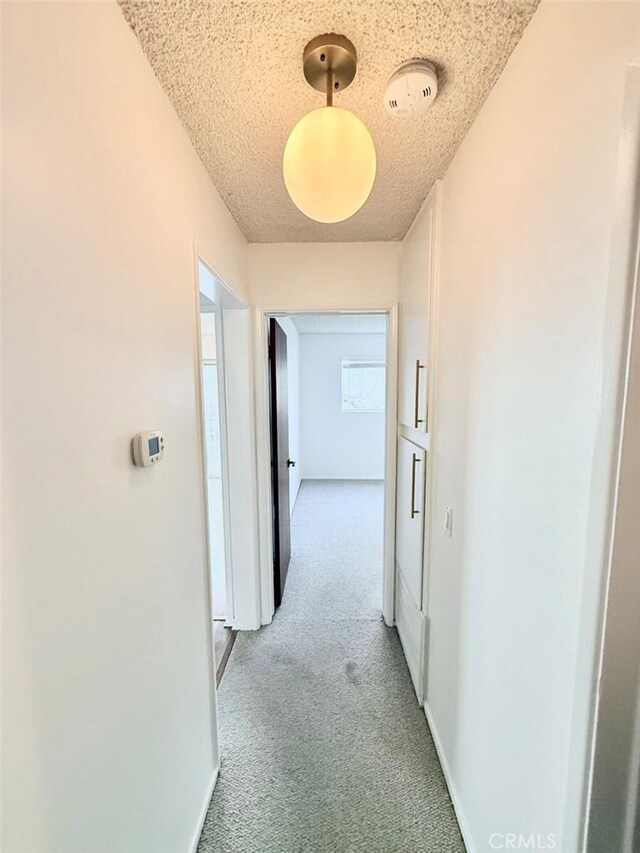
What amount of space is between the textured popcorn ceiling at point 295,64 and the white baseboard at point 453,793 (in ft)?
7.73

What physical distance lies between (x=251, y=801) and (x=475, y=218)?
2.29m

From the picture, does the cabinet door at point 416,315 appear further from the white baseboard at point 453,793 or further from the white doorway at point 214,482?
the white baseboard at point 453,793

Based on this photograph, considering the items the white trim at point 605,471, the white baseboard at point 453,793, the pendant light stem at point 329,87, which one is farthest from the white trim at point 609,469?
the white baseboard at point 453,793

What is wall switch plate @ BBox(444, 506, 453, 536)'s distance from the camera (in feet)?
4.57

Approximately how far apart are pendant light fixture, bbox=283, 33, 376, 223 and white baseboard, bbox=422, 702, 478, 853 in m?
2.04

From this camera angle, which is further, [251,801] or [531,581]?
[251,801]

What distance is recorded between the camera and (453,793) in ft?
4.39

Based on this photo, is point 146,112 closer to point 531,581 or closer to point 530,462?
point 530,462

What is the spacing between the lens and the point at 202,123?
3.95ft

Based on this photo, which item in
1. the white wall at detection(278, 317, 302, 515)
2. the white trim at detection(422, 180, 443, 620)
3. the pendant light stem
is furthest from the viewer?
the white wall at detection(278, 317, 302, 515)

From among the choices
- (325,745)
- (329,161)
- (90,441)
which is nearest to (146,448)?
(90,441)

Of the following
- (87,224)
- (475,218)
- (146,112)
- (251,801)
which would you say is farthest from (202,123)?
(251,801)

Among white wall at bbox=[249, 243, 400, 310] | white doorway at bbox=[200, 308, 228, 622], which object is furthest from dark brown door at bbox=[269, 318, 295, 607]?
white doorway at bbox=[200, 308, 228, 622]

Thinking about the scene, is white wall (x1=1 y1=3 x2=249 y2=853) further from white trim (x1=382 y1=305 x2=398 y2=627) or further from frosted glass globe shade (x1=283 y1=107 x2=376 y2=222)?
white trim (x1=382 y1=305 x2=398 y2=627)
